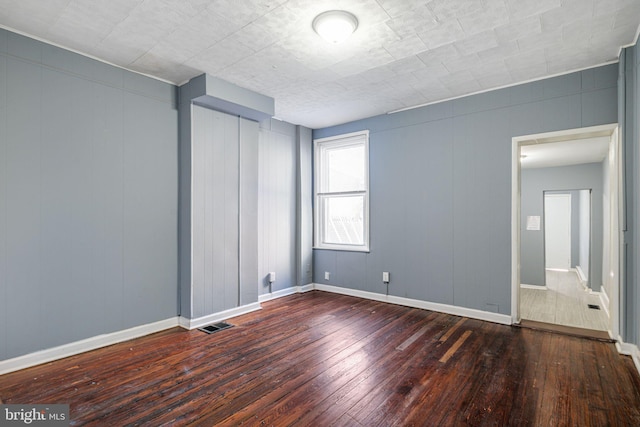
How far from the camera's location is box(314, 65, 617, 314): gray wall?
11.9 ft

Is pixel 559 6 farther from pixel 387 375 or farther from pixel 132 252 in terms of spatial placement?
pixel 132 252

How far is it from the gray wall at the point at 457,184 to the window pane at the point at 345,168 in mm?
313

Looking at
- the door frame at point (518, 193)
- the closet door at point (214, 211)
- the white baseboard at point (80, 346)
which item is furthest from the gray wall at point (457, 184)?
the white baseboard at point (80, 346)

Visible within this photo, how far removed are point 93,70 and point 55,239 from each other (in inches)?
66.3

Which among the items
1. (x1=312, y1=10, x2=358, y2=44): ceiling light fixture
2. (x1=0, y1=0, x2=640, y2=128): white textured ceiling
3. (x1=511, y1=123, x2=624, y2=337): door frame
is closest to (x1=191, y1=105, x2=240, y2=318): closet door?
(x1=0, y1=0, x2=640, y2=128): white textured ceiling

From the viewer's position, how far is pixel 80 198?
3098 millimetres

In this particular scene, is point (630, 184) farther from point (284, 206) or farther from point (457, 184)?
point (284, 206)

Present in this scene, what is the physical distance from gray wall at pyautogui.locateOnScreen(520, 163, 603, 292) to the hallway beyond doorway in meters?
0.41

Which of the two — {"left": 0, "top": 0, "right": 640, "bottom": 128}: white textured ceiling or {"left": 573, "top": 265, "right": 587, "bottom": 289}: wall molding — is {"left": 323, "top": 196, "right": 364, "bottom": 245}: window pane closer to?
{"left": 0, "top": 0, "right": 640, "bottom": 128}: white textured ceiling

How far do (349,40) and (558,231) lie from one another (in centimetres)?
889

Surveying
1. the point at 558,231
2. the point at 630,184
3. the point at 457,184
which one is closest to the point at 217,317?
the point at 457,184

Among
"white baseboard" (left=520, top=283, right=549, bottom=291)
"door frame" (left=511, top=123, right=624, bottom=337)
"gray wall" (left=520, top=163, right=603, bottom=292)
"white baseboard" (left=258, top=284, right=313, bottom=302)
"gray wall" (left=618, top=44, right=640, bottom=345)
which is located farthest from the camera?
"white baseboard" (left=520, top=283, right=549, bottom=291)

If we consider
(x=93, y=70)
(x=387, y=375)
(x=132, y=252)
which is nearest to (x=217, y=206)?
(x=132, y=252)

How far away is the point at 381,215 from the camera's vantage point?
4.98 m
